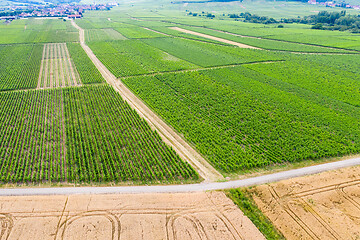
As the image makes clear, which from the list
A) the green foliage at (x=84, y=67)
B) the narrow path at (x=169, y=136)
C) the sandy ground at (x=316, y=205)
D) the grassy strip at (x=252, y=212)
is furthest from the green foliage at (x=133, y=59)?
the sandy ground at (x=316, y=205)

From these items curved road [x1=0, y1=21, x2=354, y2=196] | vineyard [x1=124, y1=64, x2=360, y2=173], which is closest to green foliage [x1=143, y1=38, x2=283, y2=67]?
vineyard [x1=124, y1=64, x2=360, y2=173]

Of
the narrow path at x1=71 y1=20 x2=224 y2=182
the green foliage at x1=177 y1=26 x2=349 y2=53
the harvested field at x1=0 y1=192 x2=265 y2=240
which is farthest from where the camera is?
the green foliage at x1=177 y1=26 x2=349 y2=53

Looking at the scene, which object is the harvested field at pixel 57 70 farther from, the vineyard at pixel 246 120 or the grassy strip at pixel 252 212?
the grassy strip at pixel 252 212

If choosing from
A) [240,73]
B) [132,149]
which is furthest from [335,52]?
[132,149]

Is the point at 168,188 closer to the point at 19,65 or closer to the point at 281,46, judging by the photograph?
the point at 19,65

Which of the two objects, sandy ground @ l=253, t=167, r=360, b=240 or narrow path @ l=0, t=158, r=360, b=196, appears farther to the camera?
narrow path @ l=0, t=158, r=360, b=196

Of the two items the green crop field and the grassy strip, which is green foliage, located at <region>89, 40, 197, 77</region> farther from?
the grassy strip

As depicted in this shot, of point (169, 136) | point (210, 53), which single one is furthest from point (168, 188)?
point (210, 53)
